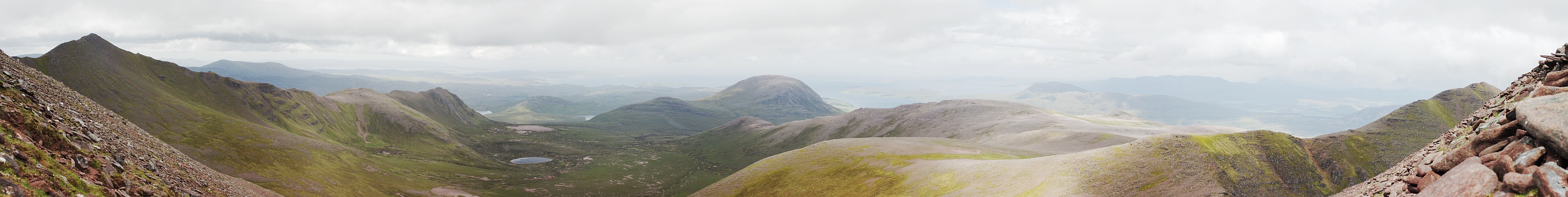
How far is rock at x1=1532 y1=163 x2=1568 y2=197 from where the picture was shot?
1861 centimetres

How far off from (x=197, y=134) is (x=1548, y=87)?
672 ft

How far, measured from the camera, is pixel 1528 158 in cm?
2067

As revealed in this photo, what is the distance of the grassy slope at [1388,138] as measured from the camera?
8761cm

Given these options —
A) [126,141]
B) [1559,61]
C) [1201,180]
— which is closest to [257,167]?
[126,141]

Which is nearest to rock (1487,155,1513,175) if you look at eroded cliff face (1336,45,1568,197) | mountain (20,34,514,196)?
eroded cliff face (1336,45,1568,197)

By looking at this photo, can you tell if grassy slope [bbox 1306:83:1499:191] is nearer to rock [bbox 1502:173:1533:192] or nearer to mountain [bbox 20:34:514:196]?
rock [bbox 1502:173:1533:192]

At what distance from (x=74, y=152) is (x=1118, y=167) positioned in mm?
88644

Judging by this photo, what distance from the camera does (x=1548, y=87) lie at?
80.6ft

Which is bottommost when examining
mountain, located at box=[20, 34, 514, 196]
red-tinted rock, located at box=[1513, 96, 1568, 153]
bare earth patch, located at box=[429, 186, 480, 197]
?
bare earth patch, located at box=[429, 186, 480, 197]

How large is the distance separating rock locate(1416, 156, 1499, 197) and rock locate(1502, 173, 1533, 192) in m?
0.57

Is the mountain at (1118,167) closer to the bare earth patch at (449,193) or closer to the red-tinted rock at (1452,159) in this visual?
the red-tinted rock at (1452,159)

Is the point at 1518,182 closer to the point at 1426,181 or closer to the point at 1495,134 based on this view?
the point at 1495,134

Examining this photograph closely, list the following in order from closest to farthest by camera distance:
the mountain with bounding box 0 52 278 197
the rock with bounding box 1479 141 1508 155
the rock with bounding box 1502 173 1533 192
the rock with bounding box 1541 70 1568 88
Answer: the rock with bounding box 1502 173 1533 192, the rock with bounding box 1479 141 1508 155, the rock with bounding box 1541 70 1568 88, the mountain with bounding box 0 52 278 197

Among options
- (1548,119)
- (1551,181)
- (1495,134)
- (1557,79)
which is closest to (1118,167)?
(1557,79)
